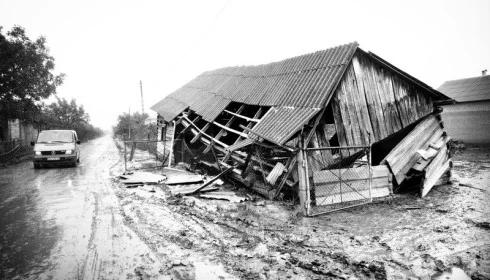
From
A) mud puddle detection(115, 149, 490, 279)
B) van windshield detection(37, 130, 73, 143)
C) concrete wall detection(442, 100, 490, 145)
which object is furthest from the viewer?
concrete wall detection(442, 100, 490, 145)

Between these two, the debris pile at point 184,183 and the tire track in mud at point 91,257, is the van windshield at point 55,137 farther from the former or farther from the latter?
the tire track in mud at point 91,257

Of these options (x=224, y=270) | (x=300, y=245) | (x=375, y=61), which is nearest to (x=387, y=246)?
(x=300, y=245)

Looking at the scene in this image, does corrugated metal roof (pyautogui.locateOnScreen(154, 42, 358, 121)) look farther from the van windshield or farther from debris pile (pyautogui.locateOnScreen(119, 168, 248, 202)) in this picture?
the van windshield

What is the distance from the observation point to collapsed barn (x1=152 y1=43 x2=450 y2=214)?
8203 millimetres

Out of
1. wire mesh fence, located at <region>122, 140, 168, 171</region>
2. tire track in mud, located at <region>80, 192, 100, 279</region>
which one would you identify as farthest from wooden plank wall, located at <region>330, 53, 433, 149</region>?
wire mesh fence, located at <region>122, 140, 168, 171</region>

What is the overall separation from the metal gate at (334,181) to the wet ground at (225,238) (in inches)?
19.0

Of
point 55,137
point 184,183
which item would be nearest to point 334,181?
point 184,183

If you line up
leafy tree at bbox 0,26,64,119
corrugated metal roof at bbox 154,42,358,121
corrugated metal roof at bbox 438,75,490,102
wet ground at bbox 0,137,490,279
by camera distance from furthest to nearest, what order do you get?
Result: corrugated metal roof at bbox 438,75,490,102
leafy tree at bbox 0,26,64,119
corrugated metal roof at bbox 154,42,358,121
wet ground at bbox 0,137,490,279

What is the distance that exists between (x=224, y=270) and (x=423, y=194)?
877cm

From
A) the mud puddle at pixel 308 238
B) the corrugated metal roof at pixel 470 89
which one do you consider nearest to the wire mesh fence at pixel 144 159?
the mud puddle at pixel 308 238

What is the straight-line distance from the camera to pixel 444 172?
1178 centimetres

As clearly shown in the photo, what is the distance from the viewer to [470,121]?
2764cm

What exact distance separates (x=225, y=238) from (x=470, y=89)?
34723 mm

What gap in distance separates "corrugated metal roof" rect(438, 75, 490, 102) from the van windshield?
115 feet
